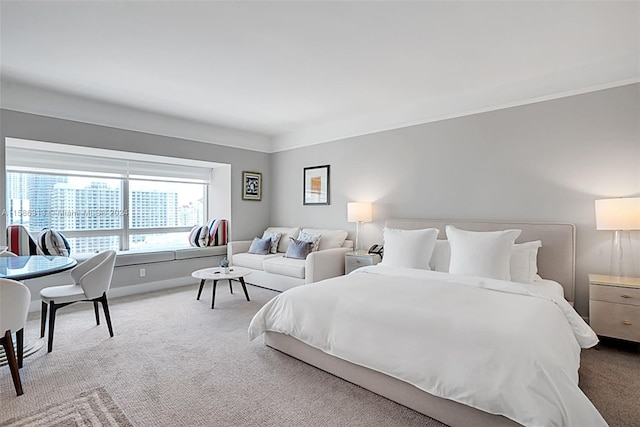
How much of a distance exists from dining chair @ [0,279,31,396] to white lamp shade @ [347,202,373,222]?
3.50 metres

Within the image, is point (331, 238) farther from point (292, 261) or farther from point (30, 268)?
point (30, 268)

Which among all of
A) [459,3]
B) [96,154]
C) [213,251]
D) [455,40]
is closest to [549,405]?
[459,3]

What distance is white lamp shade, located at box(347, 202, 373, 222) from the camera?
464 cm

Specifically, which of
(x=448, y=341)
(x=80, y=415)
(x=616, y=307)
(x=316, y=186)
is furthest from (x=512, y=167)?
(x=80, y=415)

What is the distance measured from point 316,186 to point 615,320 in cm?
401

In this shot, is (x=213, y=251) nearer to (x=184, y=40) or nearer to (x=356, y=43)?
(x=184, y=40)

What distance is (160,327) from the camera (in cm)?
337

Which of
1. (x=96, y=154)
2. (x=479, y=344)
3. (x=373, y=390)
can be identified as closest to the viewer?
(x=479, y=344)

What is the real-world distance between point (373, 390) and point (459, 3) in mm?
2632

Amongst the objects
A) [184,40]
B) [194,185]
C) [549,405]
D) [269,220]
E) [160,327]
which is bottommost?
[160,327]

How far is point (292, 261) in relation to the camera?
4.65 m

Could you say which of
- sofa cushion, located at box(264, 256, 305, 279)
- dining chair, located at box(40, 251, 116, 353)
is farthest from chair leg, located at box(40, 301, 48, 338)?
sofa cushion, located at box(264, 256, 305, 279)

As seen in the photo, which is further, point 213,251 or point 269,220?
point 269,220

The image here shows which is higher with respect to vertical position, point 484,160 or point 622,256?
point 484,160
